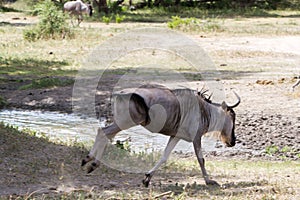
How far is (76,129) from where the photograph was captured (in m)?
12.0

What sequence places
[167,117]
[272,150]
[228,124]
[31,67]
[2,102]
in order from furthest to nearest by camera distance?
[31,67] → [2,102] → [272,150] → [228,124] → [167,117]

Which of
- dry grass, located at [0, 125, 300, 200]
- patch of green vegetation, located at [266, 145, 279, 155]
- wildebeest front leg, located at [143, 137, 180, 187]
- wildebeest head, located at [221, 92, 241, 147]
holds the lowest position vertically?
patch of green vegetation, located at [266, 145, 279, 155]

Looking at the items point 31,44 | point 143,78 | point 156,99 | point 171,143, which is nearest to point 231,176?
point 171,143

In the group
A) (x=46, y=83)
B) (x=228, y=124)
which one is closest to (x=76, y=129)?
(x=46, y=83)

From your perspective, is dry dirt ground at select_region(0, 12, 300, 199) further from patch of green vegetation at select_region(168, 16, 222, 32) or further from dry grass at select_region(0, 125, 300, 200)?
patch of green vegetation at select_region(168, 16, 222, 32)

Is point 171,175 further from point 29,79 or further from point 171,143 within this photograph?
point 29,79

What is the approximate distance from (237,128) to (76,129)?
8.67ft

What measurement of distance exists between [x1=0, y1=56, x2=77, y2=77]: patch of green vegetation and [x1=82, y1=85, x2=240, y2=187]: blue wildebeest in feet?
31.3

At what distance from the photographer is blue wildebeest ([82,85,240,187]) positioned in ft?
21.8

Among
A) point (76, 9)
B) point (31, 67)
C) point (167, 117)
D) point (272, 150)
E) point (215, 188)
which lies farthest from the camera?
point (76, 9)

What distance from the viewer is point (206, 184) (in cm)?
756

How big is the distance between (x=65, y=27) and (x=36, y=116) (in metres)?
9.90

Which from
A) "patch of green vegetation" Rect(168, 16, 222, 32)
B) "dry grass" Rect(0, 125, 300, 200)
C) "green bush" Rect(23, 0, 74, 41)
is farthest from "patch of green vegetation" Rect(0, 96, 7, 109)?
"patch of green vegetation" Rect(168, 16, 222, 32)

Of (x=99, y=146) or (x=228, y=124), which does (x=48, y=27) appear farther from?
(x=99, y=146)
